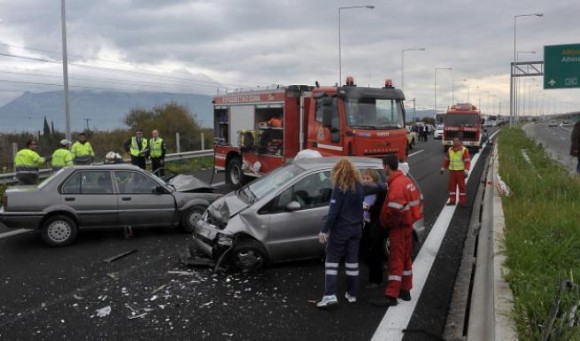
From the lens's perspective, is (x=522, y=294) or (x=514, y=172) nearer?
(x=522, y=294)

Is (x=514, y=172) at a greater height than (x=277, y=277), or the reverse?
(x=514, y=172)

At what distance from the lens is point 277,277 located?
6.39 meters

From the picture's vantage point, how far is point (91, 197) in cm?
827

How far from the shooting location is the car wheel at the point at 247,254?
638 centimetres

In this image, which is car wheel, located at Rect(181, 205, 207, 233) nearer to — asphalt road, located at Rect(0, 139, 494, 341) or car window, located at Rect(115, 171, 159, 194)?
car window, located at Rect(115, 171, 159, 194)

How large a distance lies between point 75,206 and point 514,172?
9.32 m

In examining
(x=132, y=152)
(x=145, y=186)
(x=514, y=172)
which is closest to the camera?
(x=145, y=186)

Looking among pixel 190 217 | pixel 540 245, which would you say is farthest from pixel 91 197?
pixel 540 245

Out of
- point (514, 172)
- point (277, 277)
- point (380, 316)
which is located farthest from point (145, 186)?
point (514, 172)

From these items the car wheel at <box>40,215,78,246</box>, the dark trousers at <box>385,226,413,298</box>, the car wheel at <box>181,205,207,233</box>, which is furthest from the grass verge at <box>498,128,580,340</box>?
the car wheel at <box>40,215,78,246</box>

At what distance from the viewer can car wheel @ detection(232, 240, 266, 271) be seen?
6.38 m

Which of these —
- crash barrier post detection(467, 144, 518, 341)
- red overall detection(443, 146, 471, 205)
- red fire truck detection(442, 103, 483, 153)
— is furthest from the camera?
red fire truck detection(442, 103, 483, 153)

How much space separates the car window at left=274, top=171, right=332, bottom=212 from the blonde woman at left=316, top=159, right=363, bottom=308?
136cm

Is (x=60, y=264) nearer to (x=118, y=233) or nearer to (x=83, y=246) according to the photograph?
(x=83, y=246)
